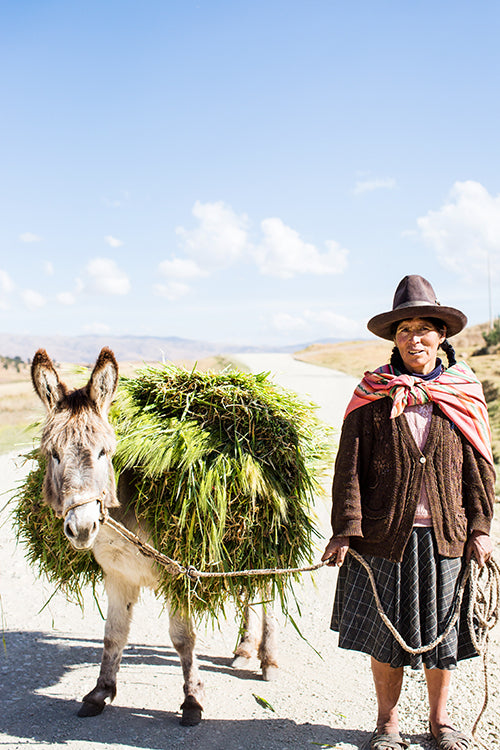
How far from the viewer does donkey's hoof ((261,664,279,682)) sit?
388 cm

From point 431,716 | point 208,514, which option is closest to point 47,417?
point 208,514

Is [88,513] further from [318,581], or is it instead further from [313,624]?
[318,581]

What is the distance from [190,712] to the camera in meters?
3.29

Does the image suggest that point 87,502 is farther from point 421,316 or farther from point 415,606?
point 421,316

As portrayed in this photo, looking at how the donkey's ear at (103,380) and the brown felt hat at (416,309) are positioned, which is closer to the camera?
the donkey's ear at (103,380)

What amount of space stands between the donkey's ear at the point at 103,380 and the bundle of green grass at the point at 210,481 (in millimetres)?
303

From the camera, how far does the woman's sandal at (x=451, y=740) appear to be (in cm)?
286

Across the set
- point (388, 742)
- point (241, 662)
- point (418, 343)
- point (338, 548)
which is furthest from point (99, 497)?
point (241, 662)

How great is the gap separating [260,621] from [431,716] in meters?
1.67

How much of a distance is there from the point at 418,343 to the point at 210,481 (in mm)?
1272

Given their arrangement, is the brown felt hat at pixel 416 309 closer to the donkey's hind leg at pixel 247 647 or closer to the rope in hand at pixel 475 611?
the rope in hand at pixel 475 611

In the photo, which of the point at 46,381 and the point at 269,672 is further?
the point at 269,672

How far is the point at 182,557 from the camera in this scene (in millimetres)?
3031

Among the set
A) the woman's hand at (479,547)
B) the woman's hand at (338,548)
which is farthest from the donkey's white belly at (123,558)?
the woman's hand at (479,547)
